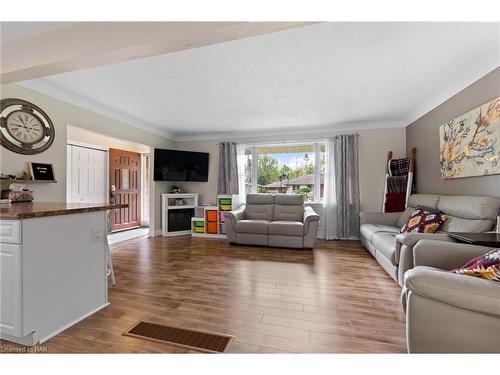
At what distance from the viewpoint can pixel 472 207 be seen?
236 cm

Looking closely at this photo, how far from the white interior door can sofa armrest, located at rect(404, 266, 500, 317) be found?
561cm

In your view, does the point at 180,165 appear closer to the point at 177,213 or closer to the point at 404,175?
the point at 177,213

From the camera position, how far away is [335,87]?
3.04 m

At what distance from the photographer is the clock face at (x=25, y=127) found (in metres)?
2.58

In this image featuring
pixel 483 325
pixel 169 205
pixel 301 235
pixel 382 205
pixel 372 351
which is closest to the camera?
pixel 483 325

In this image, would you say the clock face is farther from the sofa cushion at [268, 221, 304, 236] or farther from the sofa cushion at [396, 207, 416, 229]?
the sofa cushion at [396, 207, 416, 229]

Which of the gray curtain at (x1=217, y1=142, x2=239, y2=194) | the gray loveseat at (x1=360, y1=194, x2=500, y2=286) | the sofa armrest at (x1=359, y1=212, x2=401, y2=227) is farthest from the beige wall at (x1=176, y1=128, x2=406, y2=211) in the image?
the gray curtain at (x1=217, y1=142, x2=239, y2=194)

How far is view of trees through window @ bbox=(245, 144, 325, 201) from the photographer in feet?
16.9

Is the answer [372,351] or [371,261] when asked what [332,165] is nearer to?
[371,261]

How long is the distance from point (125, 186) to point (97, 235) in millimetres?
4298

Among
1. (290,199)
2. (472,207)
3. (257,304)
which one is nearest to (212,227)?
(290,199)
